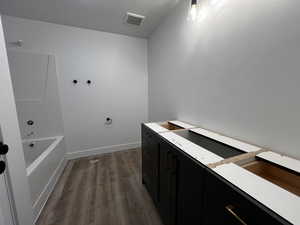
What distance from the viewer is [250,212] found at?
50 cm

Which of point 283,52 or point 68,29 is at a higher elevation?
point 68,29

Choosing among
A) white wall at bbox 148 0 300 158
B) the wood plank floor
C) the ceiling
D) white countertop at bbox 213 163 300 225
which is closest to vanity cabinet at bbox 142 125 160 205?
the wood plank floor

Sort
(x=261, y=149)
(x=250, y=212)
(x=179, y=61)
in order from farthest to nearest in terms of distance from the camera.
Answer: (x=179, y=61) → (x=261, y=149) → (x=250, y=212)

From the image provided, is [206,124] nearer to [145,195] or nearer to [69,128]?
[145,195]

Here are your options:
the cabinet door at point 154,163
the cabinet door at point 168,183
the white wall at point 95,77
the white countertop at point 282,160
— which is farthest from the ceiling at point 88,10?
the white countertop at point 282,160

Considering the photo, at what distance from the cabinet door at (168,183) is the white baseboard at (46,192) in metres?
1.35

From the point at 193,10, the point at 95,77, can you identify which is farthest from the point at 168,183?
the point at 95,77

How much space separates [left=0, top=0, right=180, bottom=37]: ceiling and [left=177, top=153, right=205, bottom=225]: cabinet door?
6.93ft

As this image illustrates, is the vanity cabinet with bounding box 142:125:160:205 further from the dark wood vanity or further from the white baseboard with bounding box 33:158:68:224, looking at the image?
the white baseboard with bounding box 33:158:68:224

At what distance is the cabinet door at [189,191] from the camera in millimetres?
776

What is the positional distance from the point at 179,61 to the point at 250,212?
69.6 inches

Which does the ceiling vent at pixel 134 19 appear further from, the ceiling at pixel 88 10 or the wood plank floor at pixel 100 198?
the wood plank floor at pixel 100 198

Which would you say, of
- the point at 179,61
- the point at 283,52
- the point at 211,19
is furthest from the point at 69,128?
the point at 283,52

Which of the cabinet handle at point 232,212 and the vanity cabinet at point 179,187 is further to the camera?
the vanity cabinet at point 179,187
